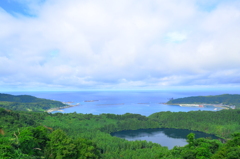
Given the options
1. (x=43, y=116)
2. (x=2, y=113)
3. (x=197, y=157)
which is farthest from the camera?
(x=43, y=116)

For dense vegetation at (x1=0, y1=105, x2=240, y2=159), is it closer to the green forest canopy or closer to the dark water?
the green forest canopy

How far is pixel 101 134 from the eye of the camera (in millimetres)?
72188

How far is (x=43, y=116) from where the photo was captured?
301ft

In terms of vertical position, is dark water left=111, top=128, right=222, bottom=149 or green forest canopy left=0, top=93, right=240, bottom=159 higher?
green forest canopy left=0, top=93, right=240, bottom=159

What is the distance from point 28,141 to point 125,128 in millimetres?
85862

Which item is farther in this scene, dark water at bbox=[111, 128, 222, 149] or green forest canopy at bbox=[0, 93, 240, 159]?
dark water at bbox=[111, 128, 222, 149]

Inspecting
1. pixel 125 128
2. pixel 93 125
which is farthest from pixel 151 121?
pixel 93 125

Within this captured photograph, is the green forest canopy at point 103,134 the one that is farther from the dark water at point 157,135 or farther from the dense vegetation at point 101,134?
the dark water at point 157,135

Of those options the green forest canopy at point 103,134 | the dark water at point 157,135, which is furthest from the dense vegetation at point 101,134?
the dark water at point 157,135

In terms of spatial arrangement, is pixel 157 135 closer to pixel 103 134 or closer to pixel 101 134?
pixel 103 134

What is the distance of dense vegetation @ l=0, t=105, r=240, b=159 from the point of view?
25000 mm

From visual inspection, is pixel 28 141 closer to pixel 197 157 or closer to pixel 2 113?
pixel 197 157

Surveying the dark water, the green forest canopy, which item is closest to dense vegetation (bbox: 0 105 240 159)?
the green forest canopy

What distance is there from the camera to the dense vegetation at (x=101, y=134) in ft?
82.0
